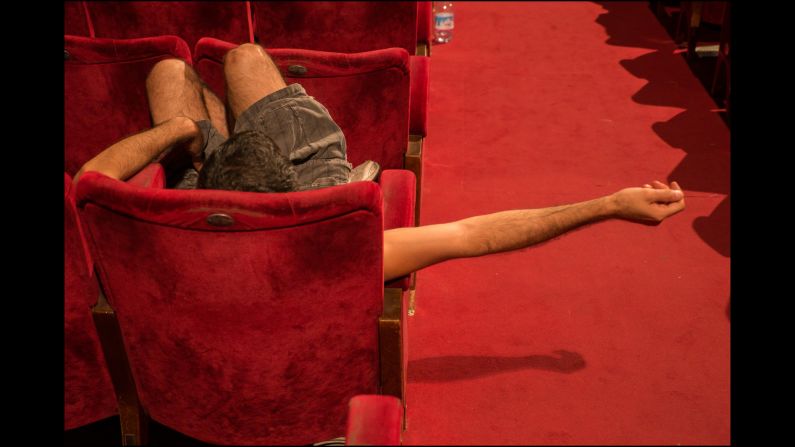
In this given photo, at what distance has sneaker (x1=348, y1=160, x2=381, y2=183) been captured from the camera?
1.08 m

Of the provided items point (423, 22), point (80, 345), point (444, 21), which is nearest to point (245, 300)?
point (80, 345)

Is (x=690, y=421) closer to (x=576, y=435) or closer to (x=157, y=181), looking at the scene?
(x=576, y=435)

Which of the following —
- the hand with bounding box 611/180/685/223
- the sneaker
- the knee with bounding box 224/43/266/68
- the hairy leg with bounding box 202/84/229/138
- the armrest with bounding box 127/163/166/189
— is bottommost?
the sneaker

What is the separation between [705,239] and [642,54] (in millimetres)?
1260

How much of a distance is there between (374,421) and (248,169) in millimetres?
393

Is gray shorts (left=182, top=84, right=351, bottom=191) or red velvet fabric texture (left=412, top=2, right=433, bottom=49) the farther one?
red velvet fabric texture (left=412, top=2, right=433, bottom=49)

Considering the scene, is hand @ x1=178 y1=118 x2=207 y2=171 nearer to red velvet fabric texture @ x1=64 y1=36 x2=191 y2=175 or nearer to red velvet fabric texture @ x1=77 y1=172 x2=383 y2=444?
red velvet fabric texture @ x1=64 y1=36 x2=191 y2=175

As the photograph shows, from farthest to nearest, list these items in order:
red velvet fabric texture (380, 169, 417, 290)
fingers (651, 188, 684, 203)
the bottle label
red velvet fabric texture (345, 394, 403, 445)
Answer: the bottle label → red velvet fabric texture (380, 169, 417, 290) → fingers (651, 188, 684, 203) → red velvet fabric texture (345, 394, 403, 445)

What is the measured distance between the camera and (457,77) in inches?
89.1

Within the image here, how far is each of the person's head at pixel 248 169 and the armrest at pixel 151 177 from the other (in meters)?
0.15

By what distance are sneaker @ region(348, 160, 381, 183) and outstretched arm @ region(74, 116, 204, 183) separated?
24 centimetres

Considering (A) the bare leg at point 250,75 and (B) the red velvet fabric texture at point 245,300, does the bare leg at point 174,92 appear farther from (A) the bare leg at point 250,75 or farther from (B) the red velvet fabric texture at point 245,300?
(B) the red velvet fabric texture at point 245,300

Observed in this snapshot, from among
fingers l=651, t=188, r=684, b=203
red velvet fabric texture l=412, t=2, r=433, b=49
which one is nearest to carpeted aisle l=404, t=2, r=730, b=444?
red velvet fabric texture l=412, t=2, r=433, b=49

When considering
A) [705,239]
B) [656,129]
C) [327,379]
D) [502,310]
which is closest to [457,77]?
[656,129]
